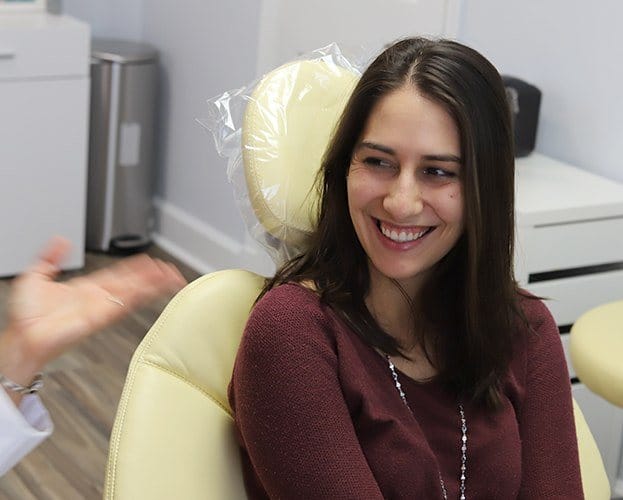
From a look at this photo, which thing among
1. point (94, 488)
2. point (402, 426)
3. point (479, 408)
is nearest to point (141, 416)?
point (402, 426)

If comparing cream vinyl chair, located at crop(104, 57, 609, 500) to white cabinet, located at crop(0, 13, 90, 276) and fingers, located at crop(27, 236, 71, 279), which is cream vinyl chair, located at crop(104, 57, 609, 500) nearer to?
fingers, located at crop(27, 236, 71, 279)

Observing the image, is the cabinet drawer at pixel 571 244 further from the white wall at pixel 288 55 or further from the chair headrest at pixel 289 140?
the chair headrest at pixel 289 140

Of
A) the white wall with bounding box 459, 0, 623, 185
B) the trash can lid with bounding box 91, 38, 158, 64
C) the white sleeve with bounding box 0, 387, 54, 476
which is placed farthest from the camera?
the trash can lid with bounding box 91, 38, 158, 64

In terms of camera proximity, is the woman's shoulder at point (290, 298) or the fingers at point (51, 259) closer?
the fingers at point (51, 259)

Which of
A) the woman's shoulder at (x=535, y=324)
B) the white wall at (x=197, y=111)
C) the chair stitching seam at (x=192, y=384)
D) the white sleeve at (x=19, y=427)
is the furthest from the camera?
the white wall at (x=197, y=111)

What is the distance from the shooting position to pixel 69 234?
12.3 ft

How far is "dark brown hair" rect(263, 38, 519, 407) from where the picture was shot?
4.64ft

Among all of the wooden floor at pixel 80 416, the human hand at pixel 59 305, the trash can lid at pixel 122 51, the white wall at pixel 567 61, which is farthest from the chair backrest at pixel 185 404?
the trash can lid at pixel 122 51

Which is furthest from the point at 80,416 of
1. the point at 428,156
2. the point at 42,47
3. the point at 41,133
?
the point at 428,156

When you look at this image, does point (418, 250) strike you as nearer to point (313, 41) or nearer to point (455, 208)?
point (455, 208)

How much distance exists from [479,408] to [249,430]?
12.5 inches

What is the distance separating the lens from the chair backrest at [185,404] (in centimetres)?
135

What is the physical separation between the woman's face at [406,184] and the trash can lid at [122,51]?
2408mm

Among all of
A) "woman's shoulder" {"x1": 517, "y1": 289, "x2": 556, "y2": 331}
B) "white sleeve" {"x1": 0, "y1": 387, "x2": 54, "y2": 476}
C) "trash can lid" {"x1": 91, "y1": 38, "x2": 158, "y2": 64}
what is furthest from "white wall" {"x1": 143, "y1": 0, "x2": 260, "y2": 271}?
"white sleeve" {"x1": 0, "y1": 387, "x2": 54, "y2": 476}
